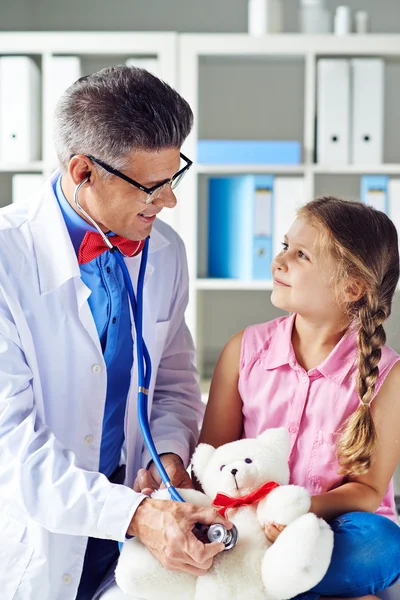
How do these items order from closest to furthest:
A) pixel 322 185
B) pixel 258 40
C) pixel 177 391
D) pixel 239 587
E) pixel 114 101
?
pixel 239 587 → pixel 114 101 → pixel 177 391 → pixel 258 40 → pixel 322 185

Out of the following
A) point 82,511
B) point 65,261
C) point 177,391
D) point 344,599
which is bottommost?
point 344,599

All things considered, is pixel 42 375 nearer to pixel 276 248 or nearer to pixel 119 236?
pixel 119 236

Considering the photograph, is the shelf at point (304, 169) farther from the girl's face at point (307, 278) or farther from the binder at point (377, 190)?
the girl's face at point (307, 278)

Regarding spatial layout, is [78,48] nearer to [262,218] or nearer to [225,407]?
[262,218]

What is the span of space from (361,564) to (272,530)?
0.15m

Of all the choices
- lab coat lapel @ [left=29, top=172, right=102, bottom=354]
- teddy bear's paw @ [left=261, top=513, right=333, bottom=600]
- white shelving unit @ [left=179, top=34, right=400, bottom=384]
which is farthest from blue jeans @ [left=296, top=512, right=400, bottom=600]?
white shelving unit @ [left=179, top=34, right=400, bottom=384]

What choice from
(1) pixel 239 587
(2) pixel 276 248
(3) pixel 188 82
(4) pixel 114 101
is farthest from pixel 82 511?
(3) pixel 188 82

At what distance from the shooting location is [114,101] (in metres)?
1.23

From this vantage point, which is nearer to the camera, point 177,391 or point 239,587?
point 239,587

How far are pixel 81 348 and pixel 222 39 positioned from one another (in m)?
1.58

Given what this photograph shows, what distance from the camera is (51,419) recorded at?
1.34m

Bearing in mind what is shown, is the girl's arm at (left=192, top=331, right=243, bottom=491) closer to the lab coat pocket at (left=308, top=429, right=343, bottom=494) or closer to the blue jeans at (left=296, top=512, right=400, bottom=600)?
the lab coat pocket at (left=308, top=429, right=343, bottom=494)

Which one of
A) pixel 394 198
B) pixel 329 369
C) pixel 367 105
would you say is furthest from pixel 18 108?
pixel 329 369

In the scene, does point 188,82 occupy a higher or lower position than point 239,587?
higher
